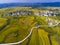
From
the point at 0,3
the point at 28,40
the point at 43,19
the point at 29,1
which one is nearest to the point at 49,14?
the point at 43,19

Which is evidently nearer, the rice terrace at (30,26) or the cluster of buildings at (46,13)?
the rice terrace at (30,26)

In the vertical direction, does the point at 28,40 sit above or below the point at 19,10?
below

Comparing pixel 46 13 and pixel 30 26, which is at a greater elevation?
pixel 46 13

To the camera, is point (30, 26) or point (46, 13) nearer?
point (30, 26)

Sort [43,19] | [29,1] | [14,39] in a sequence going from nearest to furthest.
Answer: [14,39], [43,19], [29,1]

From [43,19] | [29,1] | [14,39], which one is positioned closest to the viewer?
[14,39]

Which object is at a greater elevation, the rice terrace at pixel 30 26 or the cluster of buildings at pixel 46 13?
the cluster of buildings at pixel 46 13

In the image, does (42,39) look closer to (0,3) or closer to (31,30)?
(31,30)

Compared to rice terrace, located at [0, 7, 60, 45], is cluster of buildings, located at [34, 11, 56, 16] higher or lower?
higher
